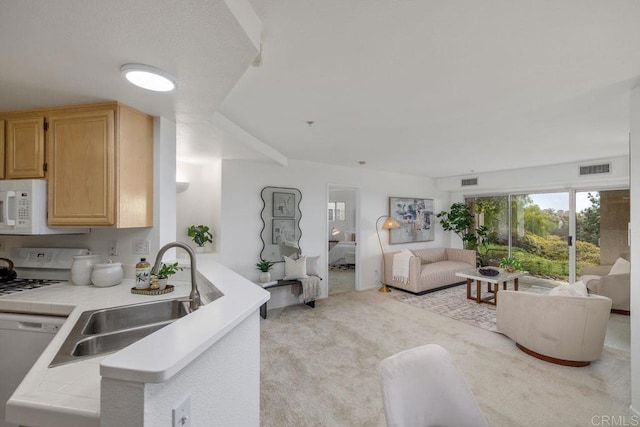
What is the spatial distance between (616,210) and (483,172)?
2.10 m

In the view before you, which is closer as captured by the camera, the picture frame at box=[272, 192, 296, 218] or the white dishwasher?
the white dishwasher

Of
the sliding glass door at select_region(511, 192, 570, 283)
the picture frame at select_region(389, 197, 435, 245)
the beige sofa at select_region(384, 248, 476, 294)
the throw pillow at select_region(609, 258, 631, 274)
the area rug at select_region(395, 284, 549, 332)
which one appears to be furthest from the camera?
the picture frame at select_region(389, 197, 435, 245)

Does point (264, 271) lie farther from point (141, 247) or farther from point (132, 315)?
point (132, 315)

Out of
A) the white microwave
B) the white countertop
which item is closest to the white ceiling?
the white microwave

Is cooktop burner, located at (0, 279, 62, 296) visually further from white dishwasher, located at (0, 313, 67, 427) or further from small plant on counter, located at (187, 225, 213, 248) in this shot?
small plant on counter, located at (187, 225, 213, 248)

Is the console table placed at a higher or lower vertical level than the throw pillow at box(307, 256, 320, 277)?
lower

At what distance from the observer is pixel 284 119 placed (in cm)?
268

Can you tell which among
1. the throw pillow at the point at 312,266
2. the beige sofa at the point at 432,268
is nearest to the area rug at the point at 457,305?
the beige sofa at the point at 432,268

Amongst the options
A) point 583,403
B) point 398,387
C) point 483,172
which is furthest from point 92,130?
point 483,172

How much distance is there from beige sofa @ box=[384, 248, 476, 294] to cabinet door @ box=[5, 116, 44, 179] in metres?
4.88

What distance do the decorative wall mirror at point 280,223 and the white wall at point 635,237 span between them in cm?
353

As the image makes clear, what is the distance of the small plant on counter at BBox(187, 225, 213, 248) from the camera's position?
370 centimetres

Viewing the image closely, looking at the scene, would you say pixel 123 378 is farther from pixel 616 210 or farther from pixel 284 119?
pixel 616 210

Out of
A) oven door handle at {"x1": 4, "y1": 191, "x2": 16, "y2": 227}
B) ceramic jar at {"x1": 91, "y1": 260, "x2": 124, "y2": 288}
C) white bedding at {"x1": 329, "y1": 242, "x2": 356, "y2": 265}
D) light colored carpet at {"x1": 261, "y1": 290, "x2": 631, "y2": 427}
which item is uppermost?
oven door handle at {"x1": 4, "y1": 191, "x2": 16, "y2": 227}
